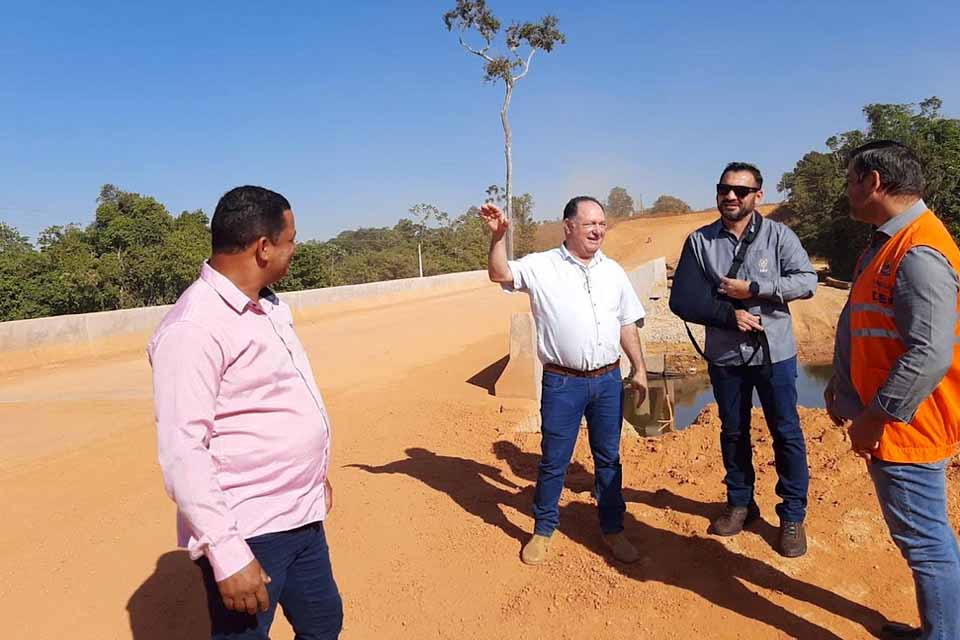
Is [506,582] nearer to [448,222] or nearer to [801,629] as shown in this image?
[801,629]

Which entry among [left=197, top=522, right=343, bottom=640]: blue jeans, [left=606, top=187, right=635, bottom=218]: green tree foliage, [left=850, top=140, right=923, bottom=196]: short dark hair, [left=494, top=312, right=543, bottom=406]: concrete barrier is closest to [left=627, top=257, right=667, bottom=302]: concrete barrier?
[left=494, top=312, right=543, bottom=406]: concrete barrier

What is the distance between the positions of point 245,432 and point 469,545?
6.90 feet

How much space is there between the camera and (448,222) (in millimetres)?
42062

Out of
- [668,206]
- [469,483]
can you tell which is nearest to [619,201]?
[668,206]

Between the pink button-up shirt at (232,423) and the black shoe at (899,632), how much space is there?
7.66 feet

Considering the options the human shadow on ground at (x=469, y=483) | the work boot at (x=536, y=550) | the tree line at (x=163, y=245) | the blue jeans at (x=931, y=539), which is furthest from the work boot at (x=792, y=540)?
the tree line at (x=163, y=245)

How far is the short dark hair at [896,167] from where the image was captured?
2066 mm

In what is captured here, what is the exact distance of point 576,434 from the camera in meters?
3.16

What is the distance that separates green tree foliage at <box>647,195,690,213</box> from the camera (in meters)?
58.9

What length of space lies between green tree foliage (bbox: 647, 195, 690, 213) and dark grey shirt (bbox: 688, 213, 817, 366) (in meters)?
58.3

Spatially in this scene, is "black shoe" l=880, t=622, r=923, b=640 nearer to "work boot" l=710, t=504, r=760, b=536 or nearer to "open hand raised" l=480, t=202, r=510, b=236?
"work boot" l=710, t=504, r=760, b=536

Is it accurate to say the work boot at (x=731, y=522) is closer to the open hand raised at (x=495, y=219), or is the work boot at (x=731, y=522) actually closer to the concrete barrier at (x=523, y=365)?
the open hand raised at (x=495, y=219)

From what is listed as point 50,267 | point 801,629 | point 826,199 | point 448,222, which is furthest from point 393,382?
point 448,222

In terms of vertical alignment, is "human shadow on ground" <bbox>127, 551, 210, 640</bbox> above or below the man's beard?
below
